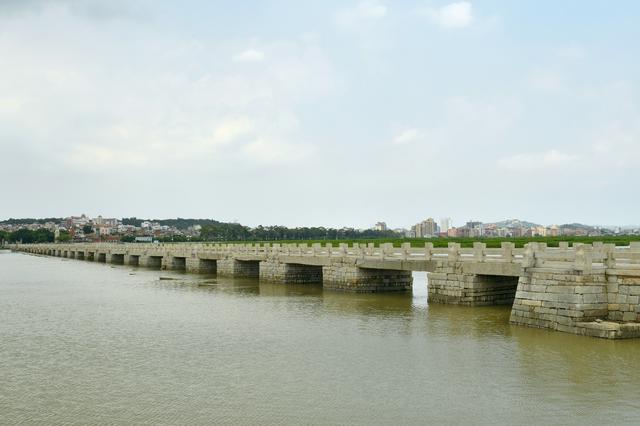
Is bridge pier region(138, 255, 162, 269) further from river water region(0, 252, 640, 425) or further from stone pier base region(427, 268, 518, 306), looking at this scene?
stone pier base region(427, 268, 518, 306)

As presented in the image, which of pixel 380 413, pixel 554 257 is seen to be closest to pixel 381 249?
pixel 554 257

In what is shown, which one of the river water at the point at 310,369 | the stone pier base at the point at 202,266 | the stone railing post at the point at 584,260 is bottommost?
the river water at the point at 310,369

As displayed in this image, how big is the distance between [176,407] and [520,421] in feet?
23.6

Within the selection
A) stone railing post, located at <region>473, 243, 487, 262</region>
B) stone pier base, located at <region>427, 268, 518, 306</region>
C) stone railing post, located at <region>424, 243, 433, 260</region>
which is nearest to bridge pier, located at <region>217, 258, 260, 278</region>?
stone railing post, located at <region>424, 243, 433, 260</region>

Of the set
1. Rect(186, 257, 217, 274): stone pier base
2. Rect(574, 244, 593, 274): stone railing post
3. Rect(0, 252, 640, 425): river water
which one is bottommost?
Rect(0, 252, 640, 425): river water

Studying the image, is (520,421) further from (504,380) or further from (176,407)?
(176,407)

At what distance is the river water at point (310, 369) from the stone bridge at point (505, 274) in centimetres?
96

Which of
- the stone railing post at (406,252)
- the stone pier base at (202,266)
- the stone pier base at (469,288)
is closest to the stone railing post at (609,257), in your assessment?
the stone pier base at (469,288)

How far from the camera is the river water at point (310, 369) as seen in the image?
1262cm

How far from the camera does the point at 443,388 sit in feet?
47.1

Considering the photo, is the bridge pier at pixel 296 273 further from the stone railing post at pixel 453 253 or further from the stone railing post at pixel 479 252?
the stone railing post at pixel 479 252

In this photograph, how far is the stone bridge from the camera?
19.6 metres

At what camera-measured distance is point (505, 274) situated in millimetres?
25219

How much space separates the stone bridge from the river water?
96 centimetres
